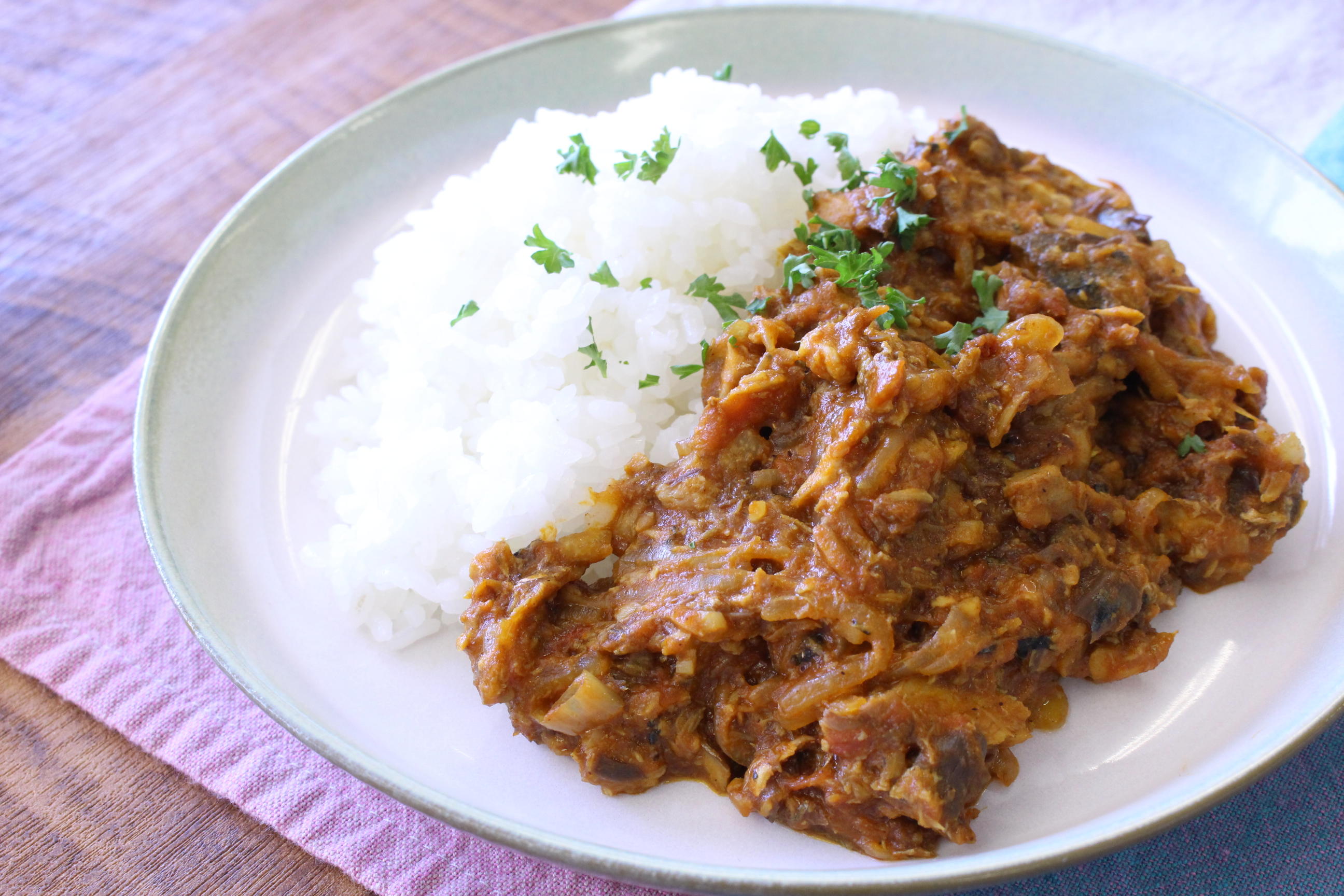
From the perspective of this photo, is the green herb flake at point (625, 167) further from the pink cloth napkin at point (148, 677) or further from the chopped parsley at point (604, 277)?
the pink cloth napkin at point (148, 677)

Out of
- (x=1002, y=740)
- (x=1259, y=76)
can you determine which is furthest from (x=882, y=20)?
(x=1002, y=740)

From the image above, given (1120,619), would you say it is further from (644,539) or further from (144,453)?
(144,453)

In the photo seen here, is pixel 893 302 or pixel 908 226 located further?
pixel 908 226

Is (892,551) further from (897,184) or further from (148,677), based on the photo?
(148,677)

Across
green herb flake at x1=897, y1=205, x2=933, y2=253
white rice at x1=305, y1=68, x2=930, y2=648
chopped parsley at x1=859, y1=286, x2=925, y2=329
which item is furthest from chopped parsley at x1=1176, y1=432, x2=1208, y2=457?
white rice at x1=305, y1=68, x2=930, y2=648

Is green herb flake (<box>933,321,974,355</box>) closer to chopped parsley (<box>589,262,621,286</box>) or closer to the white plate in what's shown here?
the white plate

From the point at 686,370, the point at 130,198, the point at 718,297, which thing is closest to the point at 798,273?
the point at 718,297

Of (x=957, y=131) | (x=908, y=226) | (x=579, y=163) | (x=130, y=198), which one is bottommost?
(x=130, y=198)

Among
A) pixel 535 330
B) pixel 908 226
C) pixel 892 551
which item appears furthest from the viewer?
pixel 535 330
